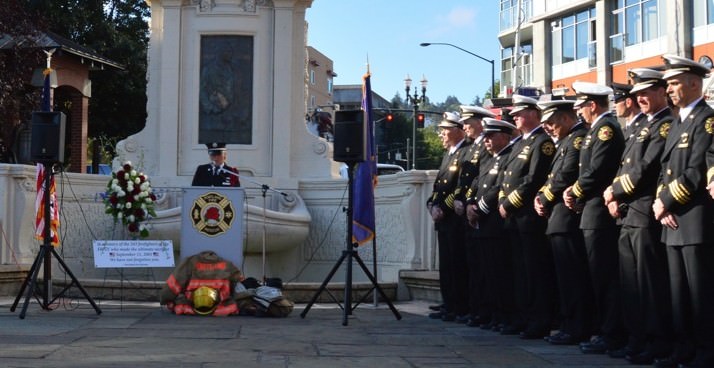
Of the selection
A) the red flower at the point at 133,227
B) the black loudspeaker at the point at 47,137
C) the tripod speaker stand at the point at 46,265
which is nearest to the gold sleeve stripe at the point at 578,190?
the tripod speaker stand at the point at 46,265

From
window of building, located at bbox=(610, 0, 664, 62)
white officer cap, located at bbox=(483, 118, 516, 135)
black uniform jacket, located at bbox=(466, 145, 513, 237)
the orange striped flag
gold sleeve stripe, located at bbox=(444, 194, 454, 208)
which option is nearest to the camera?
black uniform jacket, located at bbox=(466, 145, 513, 237)

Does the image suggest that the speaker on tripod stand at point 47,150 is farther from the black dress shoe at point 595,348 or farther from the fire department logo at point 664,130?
the fire department logo at point 664,130

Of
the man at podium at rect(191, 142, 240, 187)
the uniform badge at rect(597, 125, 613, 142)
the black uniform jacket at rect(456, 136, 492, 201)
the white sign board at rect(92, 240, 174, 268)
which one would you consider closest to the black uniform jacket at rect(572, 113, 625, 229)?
the uniform badge at rect(597, 125, 613, 142)

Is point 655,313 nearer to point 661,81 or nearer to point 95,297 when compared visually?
point 661,81

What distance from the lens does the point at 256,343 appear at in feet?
29.4

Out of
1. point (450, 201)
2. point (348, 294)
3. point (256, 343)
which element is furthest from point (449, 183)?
point (256, 343)

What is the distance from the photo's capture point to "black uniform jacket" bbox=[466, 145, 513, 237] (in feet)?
34.0

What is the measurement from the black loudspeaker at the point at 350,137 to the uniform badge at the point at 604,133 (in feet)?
11.3

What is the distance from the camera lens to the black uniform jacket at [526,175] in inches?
380

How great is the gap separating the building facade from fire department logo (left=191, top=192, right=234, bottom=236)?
69.3 ft

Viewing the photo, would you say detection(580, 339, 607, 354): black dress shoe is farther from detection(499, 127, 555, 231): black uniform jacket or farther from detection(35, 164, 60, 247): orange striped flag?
detection(35, 164, 60, 247): orange striped flag

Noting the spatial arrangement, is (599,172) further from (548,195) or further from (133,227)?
(133,227)

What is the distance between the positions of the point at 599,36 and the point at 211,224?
33672 mm

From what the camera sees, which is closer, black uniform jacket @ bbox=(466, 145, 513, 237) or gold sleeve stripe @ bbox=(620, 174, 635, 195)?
gold sleeve stripe @ bbox=(620, 174, 635, 195)
